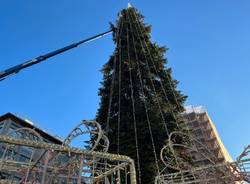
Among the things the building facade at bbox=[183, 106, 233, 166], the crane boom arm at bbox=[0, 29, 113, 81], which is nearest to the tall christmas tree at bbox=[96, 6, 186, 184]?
the crane boom arm at bbox=[0, 29, 113, 81]

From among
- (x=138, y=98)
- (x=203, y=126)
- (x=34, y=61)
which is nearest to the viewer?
(x=34, y=61)

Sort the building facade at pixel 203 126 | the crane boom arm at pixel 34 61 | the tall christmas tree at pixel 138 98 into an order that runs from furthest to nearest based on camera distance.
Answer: the building facade at pixel 203 126 < the tall christmas tree at pixel 138 98 < the crane boom arm at pixel 34 61

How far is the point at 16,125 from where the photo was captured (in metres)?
11.3

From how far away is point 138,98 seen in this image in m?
12.1

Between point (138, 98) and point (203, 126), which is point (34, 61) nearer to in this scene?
point (138, 98)

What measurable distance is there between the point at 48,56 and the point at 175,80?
788 cm

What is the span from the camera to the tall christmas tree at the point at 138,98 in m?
10.0

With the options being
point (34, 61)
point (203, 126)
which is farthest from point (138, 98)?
point (203, 126)

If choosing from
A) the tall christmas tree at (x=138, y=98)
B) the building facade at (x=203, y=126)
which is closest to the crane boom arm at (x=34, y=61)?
the tall christmas tree at (x=138, y=98)

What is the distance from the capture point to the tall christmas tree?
32.9ft

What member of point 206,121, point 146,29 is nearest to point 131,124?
point 146,29

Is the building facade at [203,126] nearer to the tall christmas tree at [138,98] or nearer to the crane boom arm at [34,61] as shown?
the tall christmas tree at [138,98]

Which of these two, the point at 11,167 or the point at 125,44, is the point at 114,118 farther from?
the point at 11,167

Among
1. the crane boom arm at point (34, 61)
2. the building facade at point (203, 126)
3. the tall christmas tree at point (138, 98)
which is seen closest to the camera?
the crane boom arm at point (34, 61)
